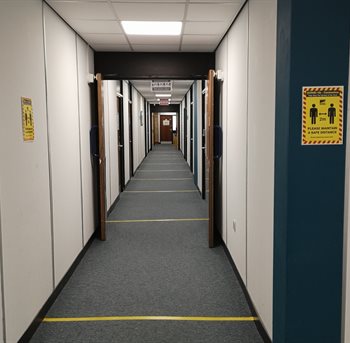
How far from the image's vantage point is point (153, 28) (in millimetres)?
3662

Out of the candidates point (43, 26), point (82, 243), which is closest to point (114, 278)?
point (82, 243)

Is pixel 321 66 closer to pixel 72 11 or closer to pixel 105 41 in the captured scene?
pixel 72 11

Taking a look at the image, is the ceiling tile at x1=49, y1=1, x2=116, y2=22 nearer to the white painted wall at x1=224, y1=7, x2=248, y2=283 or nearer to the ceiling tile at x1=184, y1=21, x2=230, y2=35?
the ceiling tile at x1=184, y1=21, x2=230, y2=35

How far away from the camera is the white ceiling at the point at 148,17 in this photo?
2.93m

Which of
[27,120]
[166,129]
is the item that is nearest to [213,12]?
[27,120]

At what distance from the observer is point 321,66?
1766 millimetres

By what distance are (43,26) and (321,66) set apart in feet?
6.60

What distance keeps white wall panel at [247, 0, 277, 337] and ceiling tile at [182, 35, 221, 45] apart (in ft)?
4.26

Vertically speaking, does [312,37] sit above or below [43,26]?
below

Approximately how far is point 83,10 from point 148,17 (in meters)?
0.55

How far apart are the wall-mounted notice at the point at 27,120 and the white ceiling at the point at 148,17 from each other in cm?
93

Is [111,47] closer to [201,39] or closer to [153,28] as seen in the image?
[153,28]

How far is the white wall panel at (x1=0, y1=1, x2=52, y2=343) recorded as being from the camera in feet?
6.84

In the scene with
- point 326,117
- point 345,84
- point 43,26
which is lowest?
point 326,117
